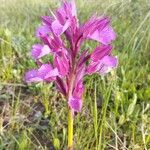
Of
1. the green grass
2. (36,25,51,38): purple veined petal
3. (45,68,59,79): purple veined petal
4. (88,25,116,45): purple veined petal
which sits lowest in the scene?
the green grass

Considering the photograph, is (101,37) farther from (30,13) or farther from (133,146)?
(30,13)

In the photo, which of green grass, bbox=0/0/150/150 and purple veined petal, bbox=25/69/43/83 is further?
green grass, bbox=0/0/150/150

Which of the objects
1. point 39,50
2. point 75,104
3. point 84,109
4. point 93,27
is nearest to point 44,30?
point 39,50

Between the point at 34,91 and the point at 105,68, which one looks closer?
the point at 105,68

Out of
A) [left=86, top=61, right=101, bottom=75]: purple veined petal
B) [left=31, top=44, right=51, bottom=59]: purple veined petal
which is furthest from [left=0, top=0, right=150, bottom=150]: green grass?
[left=31, top=44, right=51, bottom=59]: purple veined petal

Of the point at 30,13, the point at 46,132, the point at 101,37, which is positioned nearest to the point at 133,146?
the point at 46,132

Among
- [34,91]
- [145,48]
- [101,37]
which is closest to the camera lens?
[101,37]

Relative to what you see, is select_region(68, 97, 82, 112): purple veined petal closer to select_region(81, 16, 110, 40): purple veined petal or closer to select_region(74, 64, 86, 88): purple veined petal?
select_region(74, 64, 86, 88): purple veined petal

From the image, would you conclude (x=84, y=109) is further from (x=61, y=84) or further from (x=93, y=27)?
(x=93, y=27)
